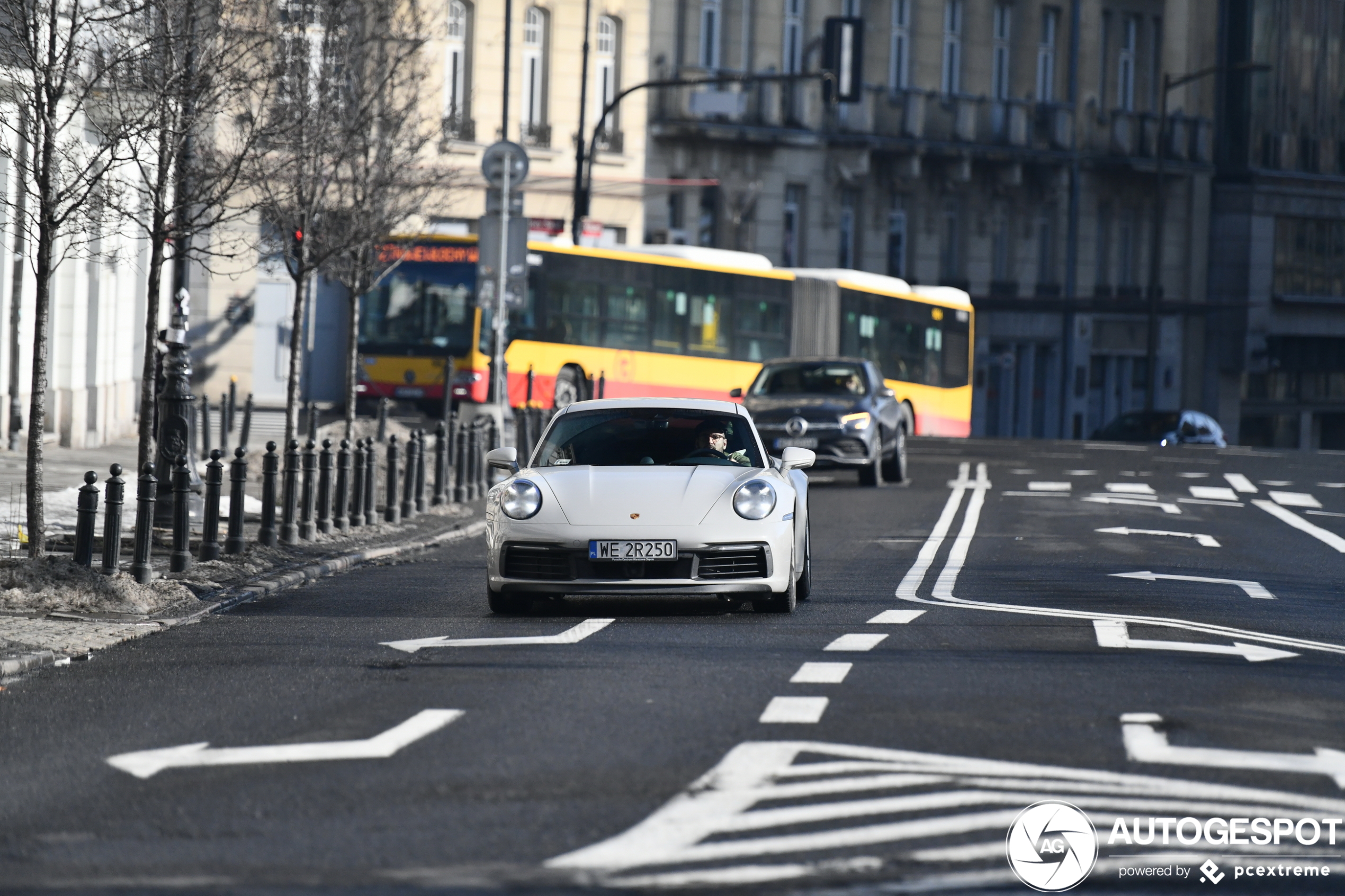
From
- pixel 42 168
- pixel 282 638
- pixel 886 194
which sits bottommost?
pixel 282 638

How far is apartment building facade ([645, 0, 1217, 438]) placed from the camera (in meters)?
56.4

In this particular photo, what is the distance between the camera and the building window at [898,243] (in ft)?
199

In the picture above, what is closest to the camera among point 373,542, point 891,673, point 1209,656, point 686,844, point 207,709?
point 686,844

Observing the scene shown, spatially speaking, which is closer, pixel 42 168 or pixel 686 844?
pixel 686 844

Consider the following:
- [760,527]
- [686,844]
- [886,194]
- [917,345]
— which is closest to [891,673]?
[760,527]

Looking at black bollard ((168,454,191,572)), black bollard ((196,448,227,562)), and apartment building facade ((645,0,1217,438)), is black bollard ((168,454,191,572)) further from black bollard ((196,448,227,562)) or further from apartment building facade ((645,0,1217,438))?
apartment building facade ((645,0,1217,438))

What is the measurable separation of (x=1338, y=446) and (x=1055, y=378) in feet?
41.9

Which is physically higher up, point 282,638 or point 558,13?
Result: point 558,13

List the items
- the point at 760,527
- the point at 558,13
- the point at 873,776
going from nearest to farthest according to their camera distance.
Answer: the point at 873,776, the point at 760,527, the point at 558,13

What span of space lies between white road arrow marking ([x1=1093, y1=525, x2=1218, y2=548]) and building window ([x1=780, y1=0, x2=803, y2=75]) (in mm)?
37999

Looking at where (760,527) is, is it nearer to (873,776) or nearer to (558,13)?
(873,776)

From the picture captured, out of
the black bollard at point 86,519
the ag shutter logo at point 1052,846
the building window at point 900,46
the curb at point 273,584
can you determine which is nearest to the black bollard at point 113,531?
the black bollard at point 86,519

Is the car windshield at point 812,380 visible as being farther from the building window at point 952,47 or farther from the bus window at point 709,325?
the building window at point 952,47

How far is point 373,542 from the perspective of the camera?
59.0 ft
